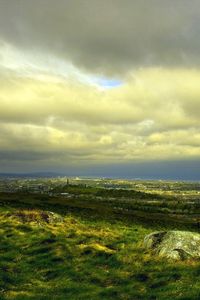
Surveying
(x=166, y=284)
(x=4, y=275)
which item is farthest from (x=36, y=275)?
(x=166, y=284)

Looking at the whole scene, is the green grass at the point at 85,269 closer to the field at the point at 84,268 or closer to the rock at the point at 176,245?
the field at the point at 84,268

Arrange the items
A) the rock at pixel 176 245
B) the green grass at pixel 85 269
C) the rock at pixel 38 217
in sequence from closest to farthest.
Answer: the green grass at pixel 85 269 < the rock at pixel 176 245 < the rock at pixel 38 217

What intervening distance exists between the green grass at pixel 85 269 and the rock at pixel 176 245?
1068mm

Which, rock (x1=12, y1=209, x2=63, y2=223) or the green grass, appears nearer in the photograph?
the green grass

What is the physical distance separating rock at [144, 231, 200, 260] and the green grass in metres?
1.07

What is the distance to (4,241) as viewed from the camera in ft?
140

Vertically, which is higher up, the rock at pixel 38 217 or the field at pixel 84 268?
the rock at pixel 38 217

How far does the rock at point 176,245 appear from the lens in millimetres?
32094

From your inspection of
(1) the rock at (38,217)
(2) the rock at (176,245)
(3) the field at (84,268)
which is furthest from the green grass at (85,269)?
(1) the rock at (38,217)

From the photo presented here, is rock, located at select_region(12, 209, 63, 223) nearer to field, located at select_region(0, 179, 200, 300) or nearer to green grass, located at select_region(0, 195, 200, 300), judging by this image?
field, located at select_region(0, 179, 200, 300)

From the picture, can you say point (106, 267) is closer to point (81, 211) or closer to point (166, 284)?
point (166, 284)

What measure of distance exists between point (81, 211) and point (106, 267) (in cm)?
4646

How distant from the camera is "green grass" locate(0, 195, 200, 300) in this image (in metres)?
25.5

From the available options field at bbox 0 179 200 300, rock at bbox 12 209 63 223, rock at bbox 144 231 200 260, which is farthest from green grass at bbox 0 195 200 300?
rock at bbox 12 209 63 223
